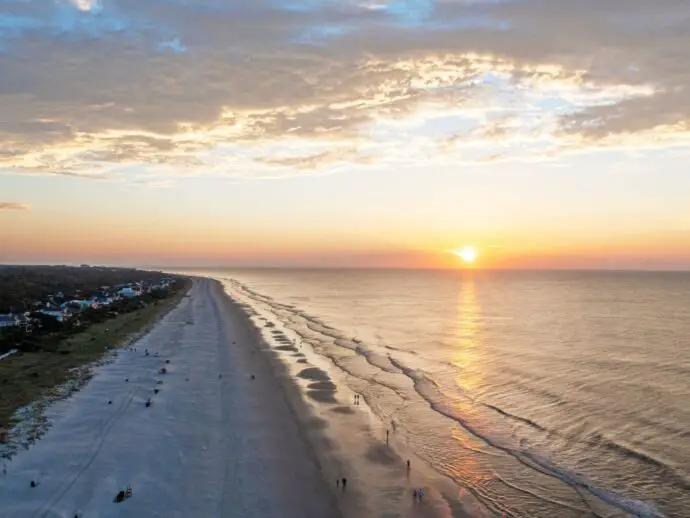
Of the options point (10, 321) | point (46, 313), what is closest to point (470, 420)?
point (10, 321)

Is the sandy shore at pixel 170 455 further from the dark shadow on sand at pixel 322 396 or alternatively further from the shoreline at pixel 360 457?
the dark shadow on sand at pixel 322 396

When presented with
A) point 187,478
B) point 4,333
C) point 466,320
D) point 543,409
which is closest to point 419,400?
point 543,409

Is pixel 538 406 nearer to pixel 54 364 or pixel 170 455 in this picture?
pixel 170 455

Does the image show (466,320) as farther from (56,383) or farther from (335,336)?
(56,383)

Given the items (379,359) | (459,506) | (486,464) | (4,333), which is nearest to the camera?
(459,506)

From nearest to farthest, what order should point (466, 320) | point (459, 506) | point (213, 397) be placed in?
point (459, 506)
point (213, 397)
point (466, 320)

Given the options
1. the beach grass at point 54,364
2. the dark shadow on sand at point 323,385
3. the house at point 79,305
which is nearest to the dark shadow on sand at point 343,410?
the dark shadow on sand at point 323,385

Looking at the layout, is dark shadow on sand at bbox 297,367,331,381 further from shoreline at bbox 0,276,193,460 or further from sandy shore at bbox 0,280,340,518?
shoreline at bbox 0,276,193,460
